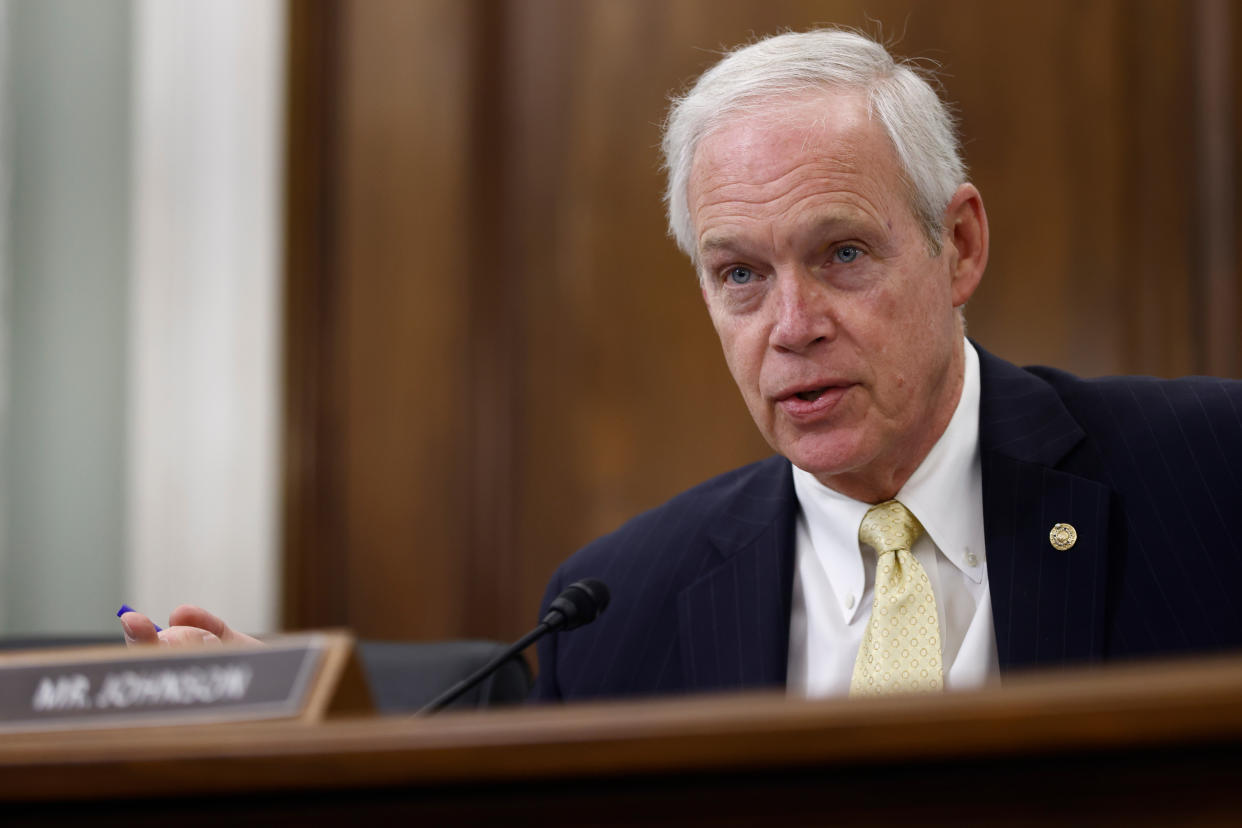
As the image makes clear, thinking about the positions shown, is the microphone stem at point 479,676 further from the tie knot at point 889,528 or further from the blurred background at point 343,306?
the blurred background at point 343,306

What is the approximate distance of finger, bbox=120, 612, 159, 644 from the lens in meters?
1.08

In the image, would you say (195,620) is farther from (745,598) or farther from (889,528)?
(889,528)

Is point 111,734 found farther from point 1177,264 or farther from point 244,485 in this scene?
point 1177,264

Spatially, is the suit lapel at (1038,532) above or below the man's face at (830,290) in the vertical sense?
below

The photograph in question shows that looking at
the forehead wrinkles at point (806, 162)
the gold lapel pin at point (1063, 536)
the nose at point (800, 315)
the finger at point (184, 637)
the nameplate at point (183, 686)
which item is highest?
the forehead wrinkles at point (806, 162)

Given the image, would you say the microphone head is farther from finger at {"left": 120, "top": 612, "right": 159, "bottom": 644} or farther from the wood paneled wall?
the wood paneled wall

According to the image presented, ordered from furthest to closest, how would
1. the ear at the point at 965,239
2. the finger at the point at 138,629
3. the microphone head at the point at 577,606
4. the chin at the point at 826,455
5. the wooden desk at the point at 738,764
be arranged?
1. the ear at the point at 965,239
2. the chin at the point at 826,455
3. the microphone head at the point at 577,606
4. the finger at the point at 138,629
5. the wooden desk at the point at 738,764

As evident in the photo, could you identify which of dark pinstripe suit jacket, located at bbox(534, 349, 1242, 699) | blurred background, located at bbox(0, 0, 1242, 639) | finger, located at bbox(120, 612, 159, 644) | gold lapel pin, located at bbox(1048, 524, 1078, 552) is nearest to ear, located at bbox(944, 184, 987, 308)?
dark pinstripe suit jacket, located at bbox(534, 349, 1242, 699)

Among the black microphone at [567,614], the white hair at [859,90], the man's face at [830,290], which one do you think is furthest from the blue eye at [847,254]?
the black microphone at [567,614]

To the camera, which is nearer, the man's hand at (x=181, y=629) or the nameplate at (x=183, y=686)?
the nameplate at (x=183, y=686)

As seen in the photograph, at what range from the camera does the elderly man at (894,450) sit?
4.57 ft

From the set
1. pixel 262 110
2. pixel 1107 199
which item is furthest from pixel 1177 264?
pixel 262 110

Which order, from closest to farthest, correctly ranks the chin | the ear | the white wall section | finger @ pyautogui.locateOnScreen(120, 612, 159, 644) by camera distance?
finger @ pyautogui.locateOnScreen(120, 612, 159, 644), the chin, the ear, the white wall section

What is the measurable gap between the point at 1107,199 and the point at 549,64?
1231mm
